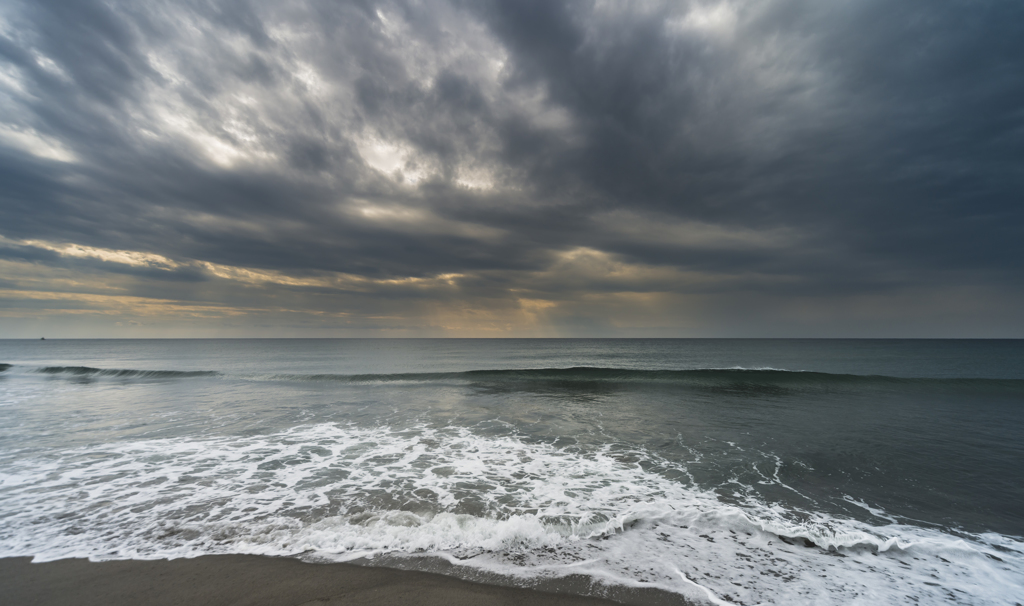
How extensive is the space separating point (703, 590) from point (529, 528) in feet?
7.76

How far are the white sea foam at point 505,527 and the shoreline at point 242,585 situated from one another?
0.94 ft

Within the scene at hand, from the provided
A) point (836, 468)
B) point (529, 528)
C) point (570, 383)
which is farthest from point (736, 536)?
point (570, 383)

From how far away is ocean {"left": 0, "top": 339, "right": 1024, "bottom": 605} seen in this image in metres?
4.72

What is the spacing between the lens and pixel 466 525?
5.71 m

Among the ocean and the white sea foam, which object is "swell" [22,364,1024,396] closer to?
the ocean

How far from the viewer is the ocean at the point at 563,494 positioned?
4719 millimetres

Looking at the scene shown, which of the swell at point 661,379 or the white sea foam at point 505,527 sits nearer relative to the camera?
the white sea foam at point 505,527

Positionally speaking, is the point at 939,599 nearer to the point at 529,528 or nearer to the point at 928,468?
the point at 529,528

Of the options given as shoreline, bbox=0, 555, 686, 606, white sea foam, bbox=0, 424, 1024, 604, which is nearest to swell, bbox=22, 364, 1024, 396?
white sea foam, bbox=0, 424, 1024, 604

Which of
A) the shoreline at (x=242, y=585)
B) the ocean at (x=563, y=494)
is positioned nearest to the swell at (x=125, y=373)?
the ocean at (x=563, y=494)

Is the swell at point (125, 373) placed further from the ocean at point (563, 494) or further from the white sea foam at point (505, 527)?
the white sea foam at point (505, 527)

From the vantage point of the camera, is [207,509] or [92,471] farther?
[92,471]

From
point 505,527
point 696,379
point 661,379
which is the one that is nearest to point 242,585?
point 505,527

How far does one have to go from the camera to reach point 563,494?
277 inches
